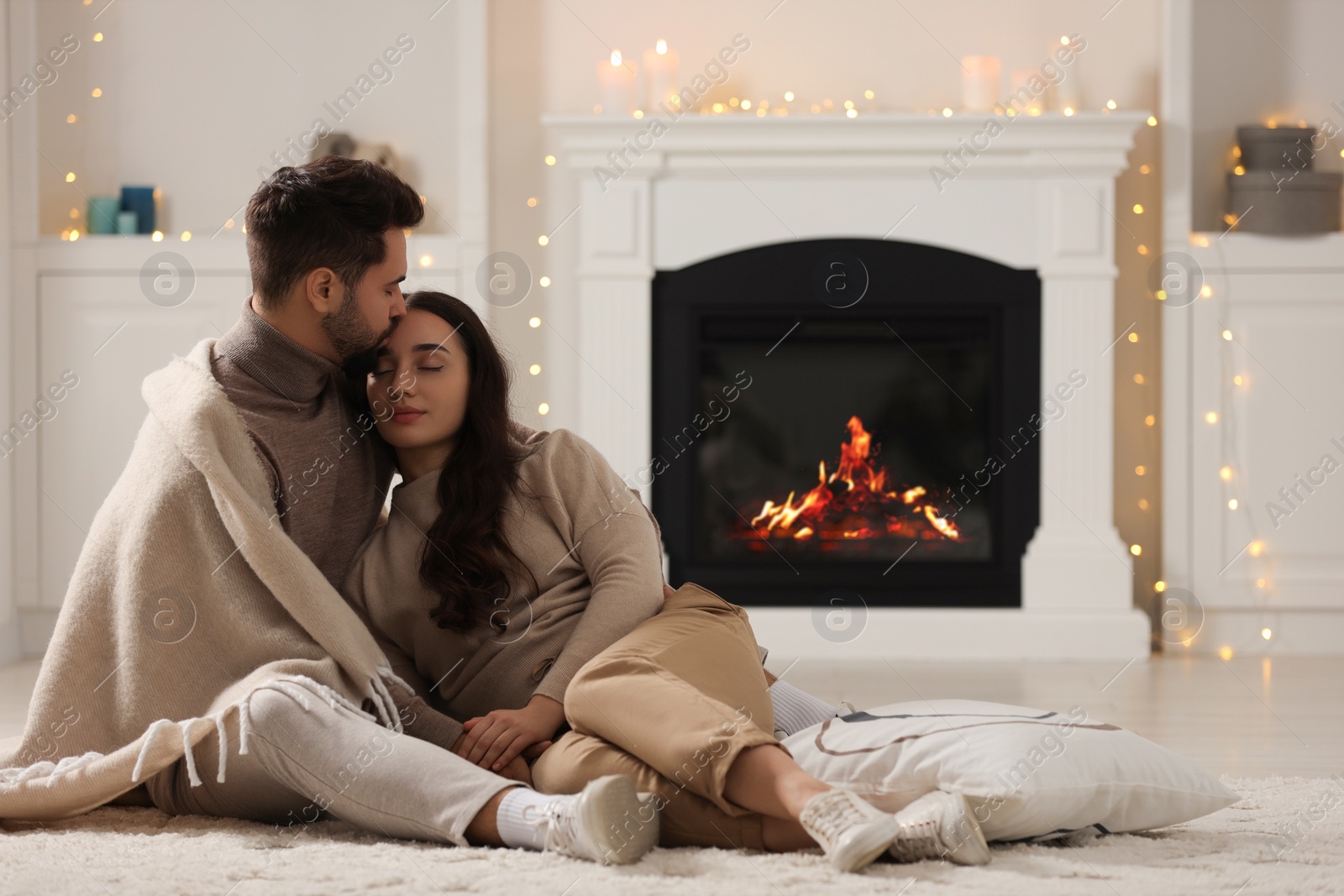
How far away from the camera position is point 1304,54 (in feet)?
11.3

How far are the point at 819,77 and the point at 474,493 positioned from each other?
2165 millimetres

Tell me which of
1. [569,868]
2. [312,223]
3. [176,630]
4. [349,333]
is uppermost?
[312,223]

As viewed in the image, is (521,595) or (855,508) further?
(855,508)

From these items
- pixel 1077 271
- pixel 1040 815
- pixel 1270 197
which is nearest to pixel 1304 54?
pixel 1270 197

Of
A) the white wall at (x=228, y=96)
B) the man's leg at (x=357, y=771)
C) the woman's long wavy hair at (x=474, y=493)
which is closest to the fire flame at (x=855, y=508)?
the white wall at (x=228, y=96)

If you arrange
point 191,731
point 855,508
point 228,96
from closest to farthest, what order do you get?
point 191,731 < point 855,508 < point 228,96

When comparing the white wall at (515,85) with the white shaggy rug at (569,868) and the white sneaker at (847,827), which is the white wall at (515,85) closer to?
the white shaggy rug at (569,868)

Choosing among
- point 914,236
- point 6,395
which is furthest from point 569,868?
point 6,395

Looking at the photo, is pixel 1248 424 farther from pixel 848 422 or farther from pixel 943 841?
pixel 943 841

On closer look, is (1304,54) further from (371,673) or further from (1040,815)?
(371,673)

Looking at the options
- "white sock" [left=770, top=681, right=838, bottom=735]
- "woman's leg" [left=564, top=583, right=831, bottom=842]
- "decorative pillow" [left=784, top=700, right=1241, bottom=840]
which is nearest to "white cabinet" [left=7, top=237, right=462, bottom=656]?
"white sock" [left=770, top=681, right=838, bottom=735]

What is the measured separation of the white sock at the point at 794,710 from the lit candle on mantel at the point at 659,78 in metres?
2.01

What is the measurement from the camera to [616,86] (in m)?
3.38

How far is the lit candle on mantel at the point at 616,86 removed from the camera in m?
3.38
